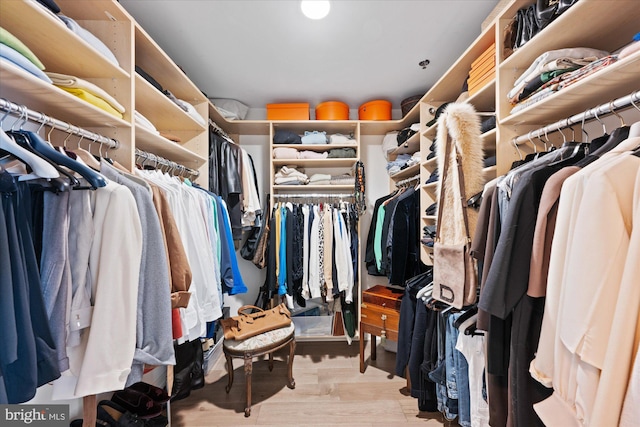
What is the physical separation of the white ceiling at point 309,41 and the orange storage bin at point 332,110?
0.13 metres

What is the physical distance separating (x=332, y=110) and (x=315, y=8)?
106 cm

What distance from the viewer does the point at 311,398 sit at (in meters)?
1.75

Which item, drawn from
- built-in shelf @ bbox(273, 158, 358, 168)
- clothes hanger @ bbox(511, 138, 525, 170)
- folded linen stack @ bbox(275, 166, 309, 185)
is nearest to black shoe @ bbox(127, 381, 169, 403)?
folded linen stack @ bbox(275, 166, 309, 185)

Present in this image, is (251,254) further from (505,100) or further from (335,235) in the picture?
(505,100)

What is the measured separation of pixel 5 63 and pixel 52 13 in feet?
1.01

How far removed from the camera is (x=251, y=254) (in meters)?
2.39

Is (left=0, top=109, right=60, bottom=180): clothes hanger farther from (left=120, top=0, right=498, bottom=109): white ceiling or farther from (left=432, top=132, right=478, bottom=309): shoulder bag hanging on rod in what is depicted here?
(left=432, top=132, right=478, bottom=309): shoulder bag hanging on rod

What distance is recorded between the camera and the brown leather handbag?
1710mm

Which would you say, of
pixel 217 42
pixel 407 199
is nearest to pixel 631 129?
pixel 407 199

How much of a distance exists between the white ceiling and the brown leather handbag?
1.91 meters

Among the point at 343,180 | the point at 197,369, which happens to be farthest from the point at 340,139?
the point at 197,369

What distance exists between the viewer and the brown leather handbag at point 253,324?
1710mm

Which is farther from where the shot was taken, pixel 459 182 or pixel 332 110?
pixel 332 110

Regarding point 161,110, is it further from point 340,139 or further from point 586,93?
point 586,93
